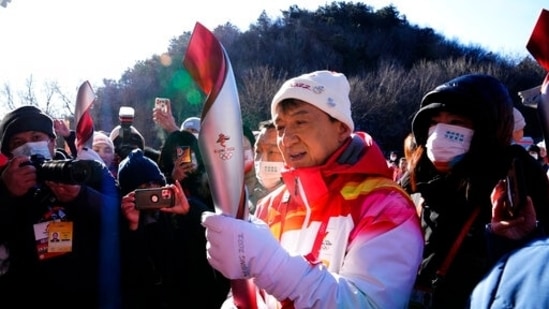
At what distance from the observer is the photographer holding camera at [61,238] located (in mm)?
2387

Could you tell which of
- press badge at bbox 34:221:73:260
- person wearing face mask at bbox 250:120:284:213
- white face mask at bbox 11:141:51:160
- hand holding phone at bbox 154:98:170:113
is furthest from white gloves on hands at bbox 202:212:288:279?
Answer: hand holding phone at bbox 154:98:170:113

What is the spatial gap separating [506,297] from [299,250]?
0.88m

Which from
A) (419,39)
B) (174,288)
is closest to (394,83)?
(419,39)

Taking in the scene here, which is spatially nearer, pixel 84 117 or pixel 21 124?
pixel 21 124

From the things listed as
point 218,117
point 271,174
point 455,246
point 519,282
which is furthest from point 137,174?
point 519,282

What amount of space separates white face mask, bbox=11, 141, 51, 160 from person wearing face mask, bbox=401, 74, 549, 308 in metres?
1.84

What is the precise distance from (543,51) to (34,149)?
7.64 feet

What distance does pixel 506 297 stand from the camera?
100cm

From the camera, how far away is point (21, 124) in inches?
105

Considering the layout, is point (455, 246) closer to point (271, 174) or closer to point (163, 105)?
point (271, 174)

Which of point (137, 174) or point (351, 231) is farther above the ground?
point (351, 231)

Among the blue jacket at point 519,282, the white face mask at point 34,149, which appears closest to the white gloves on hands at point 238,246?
the blue jacket at point 519,282

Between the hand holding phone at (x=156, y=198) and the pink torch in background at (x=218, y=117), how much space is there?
2.86 feet

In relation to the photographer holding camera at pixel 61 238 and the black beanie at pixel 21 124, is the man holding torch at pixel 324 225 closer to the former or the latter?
the photographer holding camera at pixel 61 238
